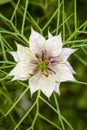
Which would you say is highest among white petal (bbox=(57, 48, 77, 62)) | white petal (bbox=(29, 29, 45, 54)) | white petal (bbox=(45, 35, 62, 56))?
white petal (bbox=(29, 29, 45, 54))

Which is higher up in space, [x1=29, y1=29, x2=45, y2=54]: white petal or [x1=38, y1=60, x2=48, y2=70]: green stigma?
[x1=29, y1=29, x2=45, y2=54]: white petal

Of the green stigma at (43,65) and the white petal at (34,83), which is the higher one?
the green stigma at (43,65)

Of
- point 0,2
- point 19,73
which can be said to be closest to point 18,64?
point 19,73

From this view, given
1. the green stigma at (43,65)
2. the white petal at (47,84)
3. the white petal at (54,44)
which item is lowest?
the white petal at (47,84)

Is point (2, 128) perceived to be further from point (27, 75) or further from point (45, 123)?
point (27, 75)
